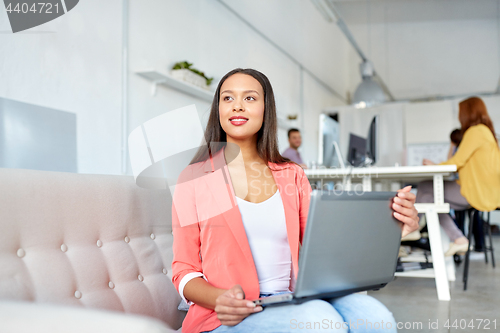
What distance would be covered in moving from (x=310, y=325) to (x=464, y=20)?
8555 millimetres

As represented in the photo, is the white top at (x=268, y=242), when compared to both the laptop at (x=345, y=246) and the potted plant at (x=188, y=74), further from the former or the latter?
the potted plant at (x=188, y=74)

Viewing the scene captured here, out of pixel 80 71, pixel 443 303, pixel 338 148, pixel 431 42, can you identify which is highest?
pixel 431 42

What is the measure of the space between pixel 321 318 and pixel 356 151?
2.82m

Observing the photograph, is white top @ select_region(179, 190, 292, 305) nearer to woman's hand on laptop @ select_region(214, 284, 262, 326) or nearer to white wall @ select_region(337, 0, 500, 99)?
woman's hand on laptop @ select_region(214, 284, 262, 326)

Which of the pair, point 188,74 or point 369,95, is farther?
point 369,95

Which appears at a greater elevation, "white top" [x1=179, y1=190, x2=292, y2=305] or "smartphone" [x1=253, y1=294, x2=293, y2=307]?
"white top" [x1=179, y1=190, x2=292, y2=305]

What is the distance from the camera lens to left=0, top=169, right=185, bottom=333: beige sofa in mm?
903

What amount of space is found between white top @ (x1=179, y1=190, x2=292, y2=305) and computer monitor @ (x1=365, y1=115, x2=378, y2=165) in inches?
97.9

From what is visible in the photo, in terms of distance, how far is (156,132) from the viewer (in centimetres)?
336

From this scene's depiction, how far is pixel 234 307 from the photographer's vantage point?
0.79 m

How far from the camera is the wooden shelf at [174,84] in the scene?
10.4 feet

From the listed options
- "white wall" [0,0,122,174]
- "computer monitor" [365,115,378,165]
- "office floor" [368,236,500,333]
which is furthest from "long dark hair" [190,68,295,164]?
"computer monitor" [365,115,378,165]

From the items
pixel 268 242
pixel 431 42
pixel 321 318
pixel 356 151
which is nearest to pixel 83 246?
pixel 268 242

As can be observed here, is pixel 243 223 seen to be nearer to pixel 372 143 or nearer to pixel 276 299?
pixel 276 299
